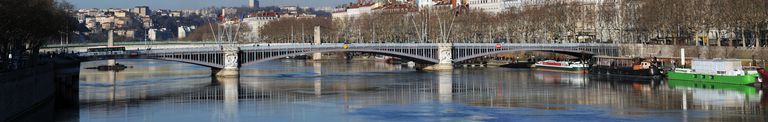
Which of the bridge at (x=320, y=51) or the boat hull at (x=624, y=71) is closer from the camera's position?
the boat hull at (x=624, y=71)

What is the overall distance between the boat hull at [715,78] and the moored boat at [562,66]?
15709mm

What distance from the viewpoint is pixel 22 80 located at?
155 ft

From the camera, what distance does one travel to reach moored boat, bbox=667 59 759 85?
6675cm

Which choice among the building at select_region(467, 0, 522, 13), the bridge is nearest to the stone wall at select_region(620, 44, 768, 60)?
the bridge

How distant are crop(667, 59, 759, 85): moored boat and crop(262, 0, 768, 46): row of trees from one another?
429 inches

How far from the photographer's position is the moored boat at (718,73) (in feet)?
219

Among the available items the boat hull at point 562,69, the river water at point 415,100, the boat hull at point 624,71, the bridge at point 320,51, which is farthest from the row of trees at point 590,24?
the river water at point 415,100

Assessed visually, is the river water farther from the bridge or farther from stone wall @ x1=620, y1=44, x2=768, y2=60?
stone wall @ x1=620, y1=44, x2=768, y2=60

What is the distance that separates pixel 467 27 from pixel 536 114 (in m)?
78.7

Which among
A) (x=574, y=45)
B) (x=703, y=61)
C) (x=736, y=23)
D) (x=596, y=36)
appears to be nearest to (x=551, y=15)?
(x=596, y=36)

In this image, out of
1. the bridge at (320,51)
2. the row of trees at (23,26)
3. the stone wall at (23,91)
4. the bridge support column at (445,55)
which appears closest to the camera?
the stone wall at (23,91)

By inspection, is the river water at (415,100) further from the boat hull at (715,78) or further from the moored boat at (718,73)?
the moored boat at (718,73)

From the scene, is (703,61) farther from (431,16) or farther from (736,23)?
(431,16)

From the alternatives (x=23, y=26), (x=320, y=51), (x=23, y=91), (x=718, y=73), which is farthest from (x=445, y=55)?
(x=23, y=91)
